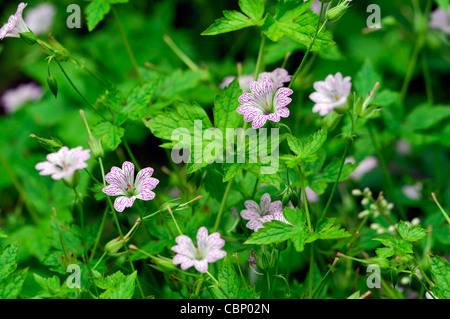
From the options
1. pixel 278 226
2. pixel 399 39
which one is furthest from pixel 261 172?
pixel 399 39

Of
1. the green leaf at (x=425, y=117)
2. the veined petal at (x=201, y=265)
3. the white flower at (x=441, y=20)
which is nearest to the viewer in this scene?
the veined petal at (x=201, y=265)

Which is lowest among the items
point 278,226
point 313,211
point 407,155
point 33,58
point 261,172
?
point 407,155

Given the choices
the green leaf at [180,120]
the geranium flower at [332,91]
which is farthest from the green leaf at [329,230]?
the green leaf at [180,120]

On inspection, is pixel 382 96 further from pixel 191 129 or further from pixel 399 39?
pixel 399 39

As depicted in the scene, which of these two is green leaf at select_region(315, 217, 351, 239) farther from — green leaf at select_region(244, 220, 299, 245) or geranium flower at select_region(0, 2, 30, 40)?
geranium flower at select_region(0, 2, 30, 40)

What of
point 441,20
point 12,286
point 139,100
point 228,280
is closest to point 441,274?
point 228,280

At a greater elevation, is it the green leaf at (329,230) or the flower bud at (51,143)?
the flower bud at (51,143)

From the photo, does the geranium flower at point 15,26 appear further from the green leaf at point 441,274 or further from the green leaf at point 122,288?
the green leaf at point 441,274
